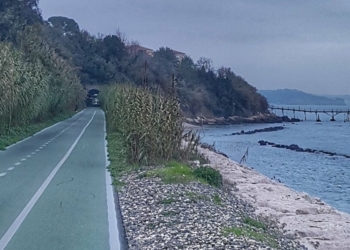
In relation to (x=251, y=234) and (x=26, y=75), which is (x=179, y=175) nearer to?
(x=251, y=234)

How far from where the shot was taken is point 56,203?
12.8 m

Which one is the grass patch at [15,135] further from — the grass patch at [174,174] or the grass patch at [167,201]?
the grass patch at [167,201]

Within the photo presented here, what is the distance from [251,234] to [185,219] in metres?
1.45

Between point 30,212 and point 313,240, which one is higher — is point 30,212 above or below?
above

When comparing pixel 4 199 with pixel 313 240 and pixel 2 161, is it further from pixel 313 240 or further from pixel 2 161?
pixel 2 161

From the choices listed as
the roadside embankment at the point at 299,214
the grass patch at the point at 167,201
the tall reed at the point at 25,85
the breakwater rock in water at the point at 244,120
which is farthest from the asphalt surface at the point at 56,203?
the breakwater rock in water at the point at 244,120

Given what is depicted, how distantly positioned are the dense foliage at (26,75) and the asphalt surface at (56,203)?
7097 millimetres

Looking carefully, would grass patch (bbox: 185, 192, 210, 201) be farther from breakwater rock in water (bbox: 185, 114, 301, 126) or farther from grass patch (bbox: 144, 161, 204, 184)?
breakwater rock in water (bbox: 185, 114, 301, 126)

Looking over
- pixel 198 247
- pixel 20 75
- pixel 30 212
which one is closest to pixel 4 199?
pixel 30 212

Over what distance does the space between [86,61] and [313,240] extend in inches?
3751

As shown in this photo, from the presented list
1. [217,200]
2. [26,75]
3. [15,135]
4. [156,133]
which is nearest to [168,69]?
[26,75]

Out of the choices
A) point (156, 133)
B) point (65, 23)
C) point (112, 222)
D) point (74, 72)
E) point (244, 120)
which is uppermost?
point (65, 23)

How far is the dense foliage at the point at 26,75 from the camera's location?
29781mm

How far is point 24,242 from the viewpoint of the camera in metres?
9.34
